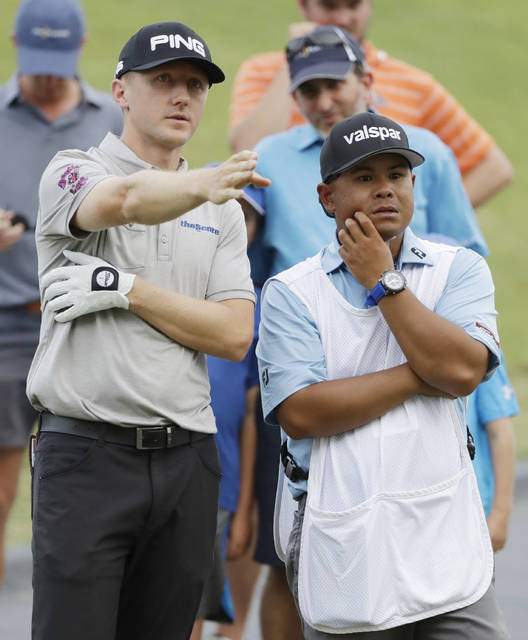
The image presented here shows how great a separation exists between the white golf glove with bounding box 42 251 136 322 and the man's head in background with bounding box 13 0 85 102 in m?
3.14

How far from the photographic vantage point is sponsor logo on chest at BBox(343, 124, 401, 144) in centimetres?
417

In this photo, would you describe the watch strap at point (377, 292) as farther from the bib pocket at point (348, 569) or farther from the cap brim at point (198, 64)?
the cap brim at point (198, 64)

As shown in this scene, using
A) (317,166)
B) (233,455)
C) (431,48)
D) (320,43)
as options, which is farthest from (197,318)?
(431,48)

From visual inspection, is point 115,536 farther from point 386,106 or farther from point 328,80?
point 386,106

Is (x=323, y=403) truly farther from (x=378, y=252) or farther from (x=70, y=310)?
(x=70, y=310)

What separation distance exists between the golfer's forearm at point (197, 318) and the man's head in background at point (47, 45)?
9.88 feet

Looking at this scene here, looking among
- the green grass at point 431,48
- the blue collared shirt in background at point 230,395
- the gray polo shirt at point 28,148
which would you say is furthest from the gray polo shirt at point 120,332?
the green grass at point 431,48

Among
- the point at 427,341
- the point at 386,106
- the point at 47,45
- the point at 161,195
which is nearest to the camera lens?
the point at 161,195

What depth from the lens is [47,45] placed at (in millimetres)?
7105

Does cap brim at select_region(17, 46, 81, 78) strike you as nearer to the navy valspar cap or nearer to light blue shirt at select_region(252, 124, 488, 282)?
light blue shirt at select_region(252, 124, 488, 282)

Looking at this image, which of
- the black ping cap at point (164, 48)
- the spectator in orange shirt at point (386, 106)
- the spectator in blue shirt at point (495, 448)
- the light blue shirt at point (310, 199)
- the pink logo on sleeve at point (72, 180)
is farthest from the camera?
the spectator in orange shirt at point (386, 106)

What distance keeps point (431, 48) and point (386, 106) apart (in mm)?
14868

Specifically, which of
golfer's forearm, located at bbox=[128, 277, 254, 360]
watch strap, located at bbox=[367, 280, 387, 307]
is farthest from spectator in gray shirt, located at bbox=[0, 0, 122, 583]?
watch strap, located at bbox=[367, 280, 387, 307]

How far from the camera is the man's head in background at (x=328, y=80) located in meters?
5.80
